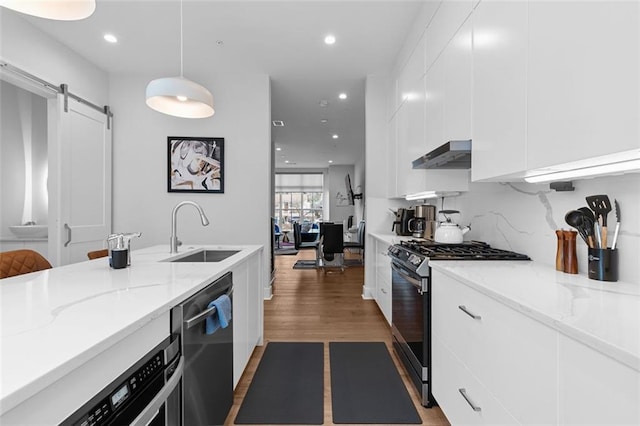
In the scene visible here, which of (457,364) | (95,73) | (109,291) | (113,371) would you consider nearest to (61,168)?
(95,73)

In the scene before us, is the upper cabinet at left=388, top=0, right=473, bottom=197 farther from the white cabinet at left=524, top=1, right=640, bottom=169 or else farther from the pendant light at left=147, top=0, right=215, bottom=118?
the pendant light at left=147, top=0, right=215, bottom=118

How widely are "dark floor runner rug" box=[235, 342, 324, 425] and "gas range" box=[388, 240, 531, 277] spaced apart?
0.99m

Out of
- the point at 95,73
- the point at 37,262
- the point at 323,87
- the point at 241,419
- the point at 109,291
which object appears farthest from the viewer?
the point at 323,87

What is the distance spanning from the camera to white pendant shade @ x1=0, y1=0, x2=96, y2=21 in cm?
115

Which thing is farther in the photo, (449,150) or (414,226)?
(414,226)

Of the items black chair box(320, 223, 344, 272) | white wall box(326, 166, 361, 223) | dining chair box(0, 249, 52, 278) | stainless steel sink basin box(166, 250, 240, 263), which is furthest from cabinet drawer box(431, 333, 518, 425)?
white wall box(326, 166, 361, 223)

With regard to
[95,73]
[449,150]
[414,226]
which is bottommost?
[414,226]

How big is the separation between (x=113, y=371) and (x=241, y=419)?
4.12 ft

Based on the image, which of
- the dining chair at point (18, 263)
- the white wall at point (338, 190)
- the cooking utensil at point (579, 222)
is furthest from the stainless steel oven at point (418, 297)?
the white wall at point (338, 190)

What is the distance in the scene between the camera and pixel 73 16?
1.26 meters

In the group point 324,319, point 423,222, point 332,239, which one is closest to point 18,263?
point 324,319

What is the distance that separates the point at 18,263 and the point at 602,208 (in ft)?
9.35

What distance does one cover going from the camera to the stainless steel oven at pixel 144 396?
27.0 inches

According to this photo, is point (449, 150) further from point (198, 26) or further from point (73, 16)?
point (198, 26)
